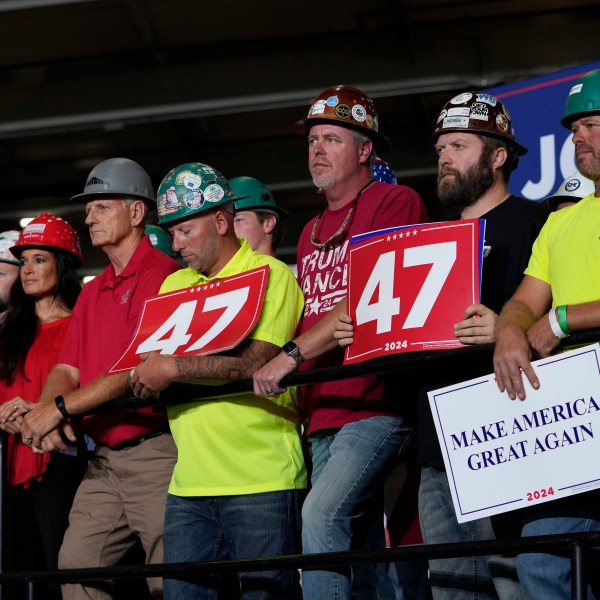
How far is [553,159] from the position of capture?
6.77 m

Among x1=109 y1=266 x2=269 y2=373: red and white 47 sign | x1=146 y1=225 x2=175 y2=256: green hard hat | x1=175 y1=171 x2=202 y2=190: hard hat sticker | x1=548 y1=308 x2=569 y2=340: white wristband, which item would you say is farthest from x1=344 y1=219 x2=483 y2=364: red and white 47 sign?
x1=146 y1=225 x2=175 y2=256: green hard hat

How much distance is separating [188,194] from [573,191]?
1.90 metres

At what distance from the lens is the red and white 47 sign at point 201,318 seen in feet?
13.4

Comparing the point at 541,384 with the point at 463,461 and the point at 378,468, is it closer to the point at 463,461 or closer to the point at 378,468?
the point at 463,461

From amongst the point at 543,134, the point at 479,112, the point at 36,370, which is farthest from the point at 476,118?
the point at 543,134

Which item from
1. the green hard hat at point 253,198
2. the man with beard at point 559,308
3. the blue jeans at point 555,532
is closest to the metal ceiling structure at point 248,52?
the green hard hat at point 253,198

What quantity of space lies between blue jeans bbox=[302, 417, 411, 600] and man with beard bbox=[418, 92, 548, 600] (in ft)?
0.63

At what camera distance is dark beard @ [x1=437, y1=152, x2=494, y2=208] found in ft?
13.5

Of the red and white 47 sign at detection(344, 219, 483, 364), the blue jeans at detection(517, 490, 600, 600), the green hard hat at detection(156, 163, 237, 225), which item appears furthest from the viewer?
the green hard hat at detection(156, 163, 237, 225)

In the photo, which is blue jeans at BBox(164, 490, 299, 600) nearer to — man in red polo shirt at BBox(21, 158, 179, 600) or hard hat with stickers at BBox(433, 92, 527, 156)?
man in red polo shirt at BBox(21, 158, 179, 600)

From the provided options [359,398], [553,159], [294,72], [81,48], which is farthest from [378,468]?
[81,48]

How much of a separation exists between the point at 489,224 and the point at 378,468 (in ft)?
3.08

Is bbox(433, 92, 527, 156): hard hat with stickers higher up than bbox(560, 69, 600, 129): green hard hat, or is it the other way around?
bbox(433, 92, 527, 156): hard hat with stickers

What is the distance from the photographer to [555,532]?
10.8 ft
